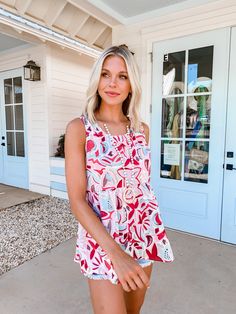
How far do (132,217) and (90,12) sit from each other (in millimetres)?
2620

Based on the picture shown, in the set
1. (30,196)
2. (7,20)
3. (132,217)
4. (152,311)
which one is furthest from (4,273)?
(7,20)

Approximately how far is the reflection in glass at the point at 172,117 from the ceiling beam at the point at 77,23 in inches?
61.9

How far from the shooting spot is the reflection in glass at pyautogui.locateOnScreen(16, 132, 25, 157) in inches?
181

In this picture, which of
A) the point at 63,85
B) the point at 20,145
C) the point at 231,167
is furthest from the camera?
the point at 20,145

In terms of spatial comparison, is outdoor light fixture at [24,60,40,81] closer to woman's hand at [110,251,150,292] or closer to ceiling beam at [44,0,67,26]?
ceiling beam at [44,0,67,26]

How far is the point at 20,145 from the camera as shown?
464 cm

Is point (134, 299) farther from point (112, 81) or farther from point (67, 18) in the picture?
point (67, 18)

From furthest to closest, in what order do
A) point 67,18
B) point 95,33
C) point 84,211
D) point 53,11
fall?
1. point 95,33
2. point 67,18
3. point 53,11
4. point 84,211

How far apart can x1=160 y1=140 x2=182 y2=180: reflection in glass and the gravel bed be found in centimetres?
130

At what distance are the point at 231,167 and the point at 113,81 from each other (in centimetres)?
202

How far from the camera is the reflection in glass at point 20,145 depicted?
4.59 m

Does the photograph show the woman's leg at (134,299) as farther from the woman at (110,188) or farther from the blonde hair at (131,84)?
the blonde hair at (131,84)

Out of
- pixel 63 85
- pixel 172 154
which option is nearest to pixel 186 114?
pixel 172 154

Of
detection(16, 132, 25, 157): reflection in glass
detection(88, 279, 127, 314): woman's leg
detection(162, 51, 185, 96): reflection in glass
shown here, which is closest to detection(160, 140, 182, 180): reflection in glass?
detection(162, 51, 185, 96): reflection in glass
